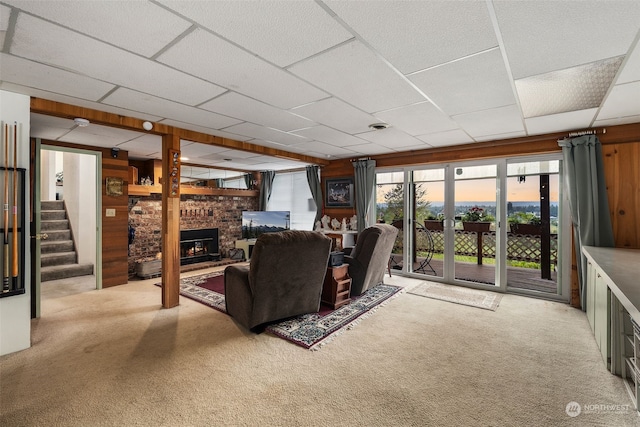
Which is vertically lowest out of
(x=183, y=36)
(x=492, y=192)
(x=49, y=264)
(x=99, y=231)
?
(x=49, y=264)

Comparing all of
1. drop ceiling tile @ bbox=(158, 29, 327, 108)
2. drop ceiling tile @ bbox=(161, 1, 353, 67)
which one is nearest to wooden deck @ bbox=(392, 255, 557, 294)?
drop ceiling tile @ bbox=(158, 29, 327, 108)

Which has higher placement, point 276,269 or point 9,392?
point 276,269

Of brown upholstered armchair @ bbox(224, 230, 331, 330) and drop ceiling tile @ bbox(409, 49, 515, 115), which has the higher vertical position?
drop ceiling tile @ bbox(409, 49, 515, 115)

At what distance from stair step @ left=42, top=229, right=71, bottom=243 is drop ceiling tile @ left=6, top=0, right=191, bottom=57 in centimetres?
580

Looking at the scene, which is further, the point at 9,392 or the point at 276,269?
the point at 276,269

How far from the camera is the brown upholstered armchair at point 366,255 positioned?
12.9 ft

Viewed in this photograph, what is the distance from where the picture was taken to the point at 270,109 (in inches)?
119

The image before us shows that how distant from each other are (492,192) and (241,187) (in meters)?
5.75

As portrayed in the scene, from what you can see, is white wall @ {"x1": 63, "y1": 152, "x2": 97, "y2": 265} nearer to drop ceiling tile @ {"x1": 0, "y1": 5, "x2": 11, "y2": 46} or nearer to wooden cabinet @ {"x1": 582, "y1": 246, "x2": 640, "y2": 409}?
drop ceiling tile @ {"x1": 0, "y1": 5, "x2": 11, "y2": 46}

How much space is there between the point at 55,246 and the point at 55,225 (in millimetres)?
598

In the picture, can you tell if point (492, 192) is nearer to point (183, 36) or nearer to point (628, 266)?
point (628, 266)

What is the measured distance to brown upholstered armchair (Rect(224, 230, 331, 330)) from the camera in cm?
279

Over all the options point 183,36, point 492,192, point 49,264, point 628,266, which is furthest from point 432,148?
point 49,264

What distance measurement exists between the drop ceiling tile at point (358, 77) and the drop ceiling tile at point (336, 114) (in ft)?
0.51
